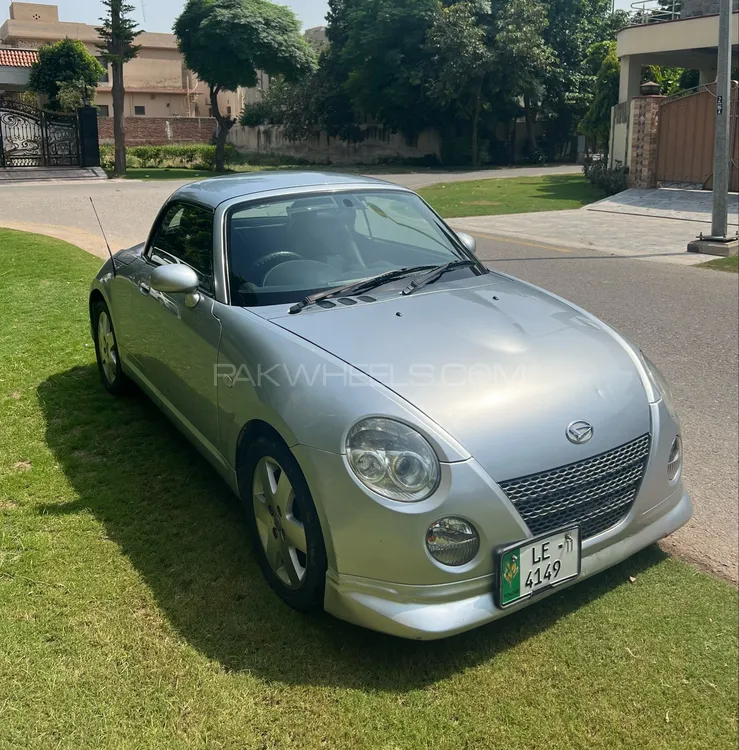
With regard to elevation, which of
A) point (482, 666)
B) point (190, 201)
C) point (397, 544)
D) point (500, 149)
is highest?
point (500, 149)

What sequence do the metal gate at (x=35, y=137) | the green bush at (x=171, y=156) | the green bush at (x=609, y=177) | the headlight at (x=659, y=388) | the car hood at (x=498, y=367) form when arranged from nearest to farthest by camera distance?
the car hood at (x=498, y=367)
the headlight at (x=659, y=388)
the green bush at (x=609, y=177)
the metal gate at (x=35, y=137)
the green bush at (x=171, y=156)

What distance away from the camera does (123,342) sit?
493 centimetres

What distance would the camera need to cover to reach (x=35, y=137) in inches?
1150

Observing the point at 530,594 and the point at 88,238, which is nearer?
the point at 530,594

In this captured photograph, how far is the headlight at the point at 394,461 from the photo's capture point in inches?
99.3

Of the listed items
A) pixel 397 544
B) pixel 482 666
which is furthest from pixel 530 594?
pixel 397 544

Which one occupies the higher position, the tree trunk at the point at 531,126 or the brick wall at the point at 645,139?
the tree trunk at the point at 531,126

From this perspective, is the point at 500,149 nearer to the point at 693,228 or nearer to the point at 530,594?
the point at 693,228

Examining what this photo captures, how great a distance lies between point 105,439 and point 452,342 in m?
2.52

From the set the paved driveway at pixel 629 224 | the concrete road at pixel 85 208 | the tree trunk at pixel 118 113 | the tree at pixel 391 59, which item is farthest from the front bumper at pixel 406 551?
the tree at pixel 391 59

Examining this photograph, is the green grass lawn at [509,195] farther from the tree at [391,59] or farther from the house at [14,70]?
the house at [14,70]

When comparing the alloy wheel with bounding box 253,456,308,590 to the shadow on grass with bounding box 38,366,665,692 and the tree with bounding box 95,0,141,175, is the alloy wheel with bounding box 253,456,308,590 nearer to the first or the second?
the shadow on grass with bounding box 38,366,665,692

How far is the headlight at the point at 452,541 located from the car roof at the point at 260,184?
2.18 meters

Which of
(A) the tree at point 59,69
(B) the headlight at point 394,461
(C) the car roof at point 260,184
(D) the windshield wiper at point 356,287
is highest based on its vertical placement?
(A) the tree at point 59,69
